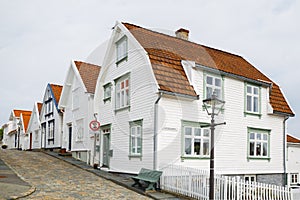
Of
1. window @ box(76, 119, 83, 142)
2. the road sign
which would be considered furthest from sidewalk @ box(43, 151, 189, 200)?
window @ box(76, 119, 83, 142)

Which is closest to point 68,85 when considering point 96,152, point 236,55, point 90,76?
point 90,76

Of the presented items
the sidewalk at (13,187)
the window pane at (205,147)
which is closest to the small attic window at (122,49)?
the window pane at (205,147)

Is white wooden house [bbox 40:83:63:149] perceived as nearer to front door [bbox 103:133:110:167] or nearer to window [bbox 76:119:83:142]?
window [bbox 76:119:83:142]

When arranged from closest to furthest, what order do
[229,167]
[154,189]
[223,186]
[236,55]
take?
[223,186] → [154,189] → [229,167] → [236,55]

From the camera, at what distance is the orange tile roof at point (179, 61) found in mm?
15961

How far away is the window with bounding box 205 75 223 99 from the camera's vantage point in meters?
17.7

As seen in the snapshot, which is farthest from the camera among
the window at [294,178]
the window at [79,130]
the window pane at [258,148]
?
the window at [79,130]

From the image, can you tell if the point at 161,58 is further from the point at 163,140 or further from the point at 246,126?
the point at 246,126

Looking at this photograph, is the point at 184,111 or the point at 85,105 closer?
the point at 184,111

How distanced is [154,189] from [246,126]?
23.4ft

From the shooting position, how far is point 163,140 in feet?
51.0

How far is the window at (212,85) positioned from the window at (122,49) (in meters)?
4.34

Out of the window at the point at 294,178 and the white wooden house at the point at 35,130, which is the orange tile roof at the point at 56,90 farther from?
the window at the point at 294,178

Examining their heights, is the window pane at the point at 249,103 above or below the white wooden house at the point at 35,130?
above
